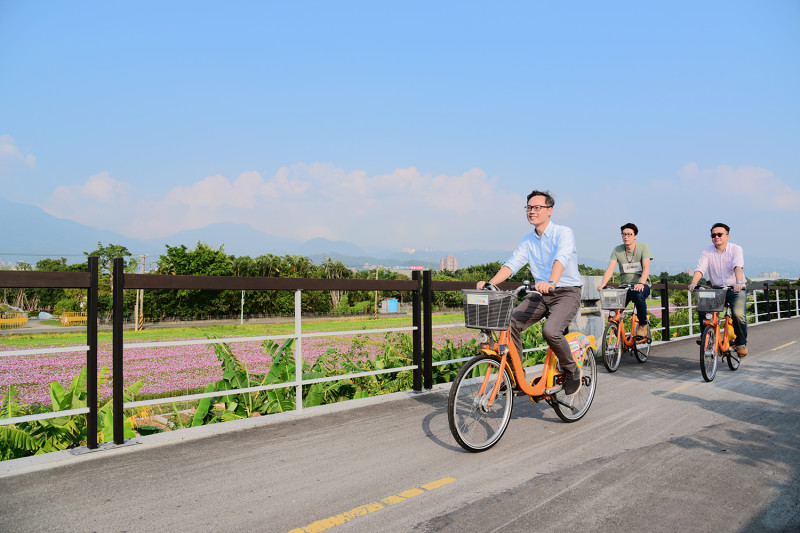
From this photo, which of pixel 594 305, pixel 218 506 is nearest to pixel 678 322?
pixel 594 305

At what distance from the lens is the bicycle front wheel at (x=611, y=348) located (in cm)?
851

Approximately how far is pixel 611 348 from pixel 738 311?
192cm

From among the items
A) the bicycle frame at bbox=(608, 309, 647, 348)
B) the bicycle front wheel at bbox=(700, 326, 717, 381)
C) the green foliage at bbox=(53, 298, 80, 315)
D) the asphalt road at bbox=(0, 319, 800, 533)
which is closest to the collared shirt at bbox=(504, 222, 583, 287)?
the asphalt road at bbox=(0, 319, 800, 533)

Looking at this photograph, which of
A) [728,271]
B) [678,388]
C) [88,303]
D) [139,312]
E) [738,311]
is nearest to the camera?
[88,303]

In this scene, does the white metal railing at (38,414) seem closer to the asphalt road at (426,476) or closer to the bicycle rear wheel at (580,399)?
the asphalt road at (426,476)

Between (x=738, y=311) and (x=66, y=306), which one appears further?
(x=66, y=306)

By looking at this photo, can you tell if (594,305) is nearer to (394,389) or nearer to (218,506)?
(394,389)

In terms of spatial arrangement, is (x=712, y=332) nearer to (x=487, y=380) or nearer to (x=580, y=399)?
(x=580, y=399)

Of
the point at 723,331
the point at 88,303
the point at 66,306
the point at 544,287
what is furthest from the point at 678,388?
the point at 66,306

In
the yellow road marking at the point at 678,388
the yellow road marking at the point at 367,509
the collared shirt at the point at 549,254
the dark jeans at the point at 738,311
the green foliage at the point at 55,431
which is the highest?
the collared shirt at the point at 549,254

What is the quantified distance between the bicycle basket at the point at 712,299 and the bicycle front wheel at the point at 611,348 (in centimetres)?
135

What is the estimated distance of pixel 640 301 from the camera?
9.15 meters

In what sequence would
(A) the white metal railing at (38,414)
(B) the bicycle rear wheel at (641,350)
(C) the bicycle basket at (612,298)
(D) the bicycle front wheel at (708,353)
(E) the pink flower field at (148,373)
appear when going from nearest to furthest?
(A) the white metal railing at (38,414), (D) the bicycle front wheel at (708,353), (C) the bicycle basket at (612,298), (B) the bicycle rear wheel at (641,350), (E) the pink flower field at (148,373)

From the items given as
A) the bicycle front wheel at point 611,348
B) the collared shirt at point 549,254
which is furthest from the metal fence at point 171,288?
the bicycle front wheel at point 611,348
